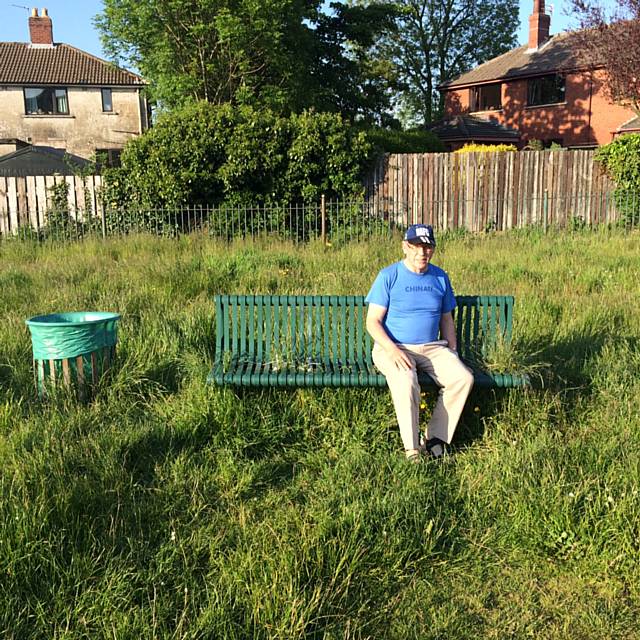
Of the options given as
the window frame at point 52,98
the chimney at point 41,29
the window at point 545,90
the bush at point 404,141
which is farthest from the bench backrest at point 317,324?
the chimney at point 41,29

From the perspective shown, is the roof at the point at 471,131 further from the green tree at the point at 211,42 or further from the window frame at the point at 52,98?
the window frame at the point at 52,98

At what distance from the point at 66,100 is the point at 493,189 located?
25.7 meters

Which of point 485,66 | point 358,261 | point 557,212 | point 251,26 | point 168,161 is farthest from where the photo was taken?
point 485,66

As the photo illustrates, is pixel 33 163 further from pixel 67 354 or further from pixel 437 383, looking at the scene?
pixel 437 383

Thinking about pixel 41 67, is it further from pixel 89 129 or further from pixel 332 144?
pixel 332 144

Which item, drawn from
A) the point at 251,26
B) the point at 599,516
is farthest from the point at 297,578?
the point at 251,26

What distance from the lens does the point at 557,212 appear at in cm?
1441

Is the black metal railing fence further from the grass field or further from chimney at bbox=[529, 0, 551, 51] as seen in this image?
chimney at bbox=[529, 0, 551, 51]

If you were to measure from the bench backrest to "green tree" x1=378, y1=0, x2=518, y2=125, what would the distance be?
4134 cm

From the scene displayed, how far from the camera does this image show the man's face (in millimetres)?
4203

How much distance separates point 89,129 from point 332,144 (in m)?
23.5

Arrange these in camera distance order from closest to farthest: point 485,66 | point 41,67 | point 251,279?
point 251,279 → point 41,67 → point 485,66

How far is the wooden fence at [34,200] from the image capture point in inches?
501

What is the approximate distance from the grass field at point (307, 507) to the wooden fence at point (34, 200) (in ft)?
26.4
